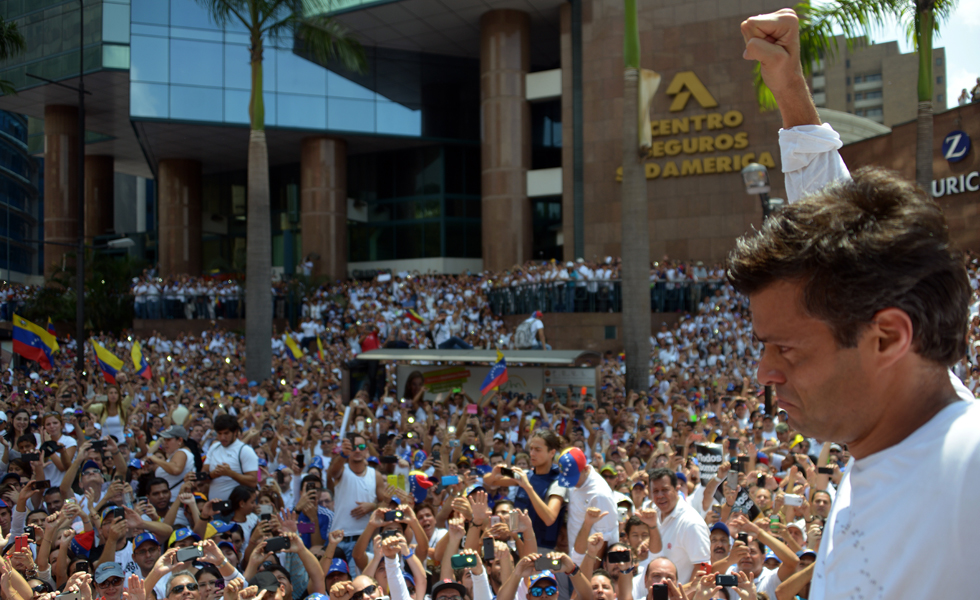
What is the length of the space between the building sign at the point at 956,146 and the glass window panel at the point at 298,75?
26104mm

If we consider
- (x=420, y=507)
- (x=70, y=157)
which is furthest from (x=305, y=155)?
(x=420, y=507)

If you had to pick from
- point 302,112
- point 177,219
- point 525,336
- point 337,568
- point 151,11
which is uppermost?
point 151,11

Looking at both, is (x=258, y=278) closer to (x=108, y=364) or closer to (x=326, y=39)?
(x=108, y=364)

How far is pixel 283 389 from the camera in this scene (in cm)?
1695

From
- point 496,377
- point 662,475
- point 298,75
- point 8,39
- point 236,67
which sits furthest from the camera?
point 298,75

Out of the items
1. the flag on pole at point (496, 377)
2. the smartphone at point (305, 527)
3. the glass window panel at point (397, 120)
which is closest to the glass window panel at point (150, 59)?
the glass window panel at point (397, 120)

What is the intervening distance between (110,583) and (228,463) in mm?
3025

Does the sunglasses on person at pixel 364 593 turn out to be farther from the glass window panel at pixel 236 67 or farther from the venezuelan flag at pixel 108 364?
the glass window panel at pixel 236 67

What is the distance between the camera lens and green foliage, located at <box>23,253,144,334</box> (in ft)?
109

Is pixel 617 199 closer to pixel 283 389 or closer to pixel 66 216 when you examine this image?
pixel 283 389

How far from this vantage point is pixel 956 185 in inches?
879

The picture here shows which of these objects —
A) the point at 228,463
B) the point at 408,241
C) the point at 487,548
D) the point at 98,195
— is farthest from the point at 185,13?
the point at 487,548

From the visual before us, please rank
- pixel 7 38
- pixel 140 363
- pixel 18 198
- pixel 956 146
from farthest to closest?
pixel 18 198 → pixel 956 146 → pixel 7 38 → pixel 140 363

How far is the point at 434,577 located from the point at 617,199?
28.0 m
